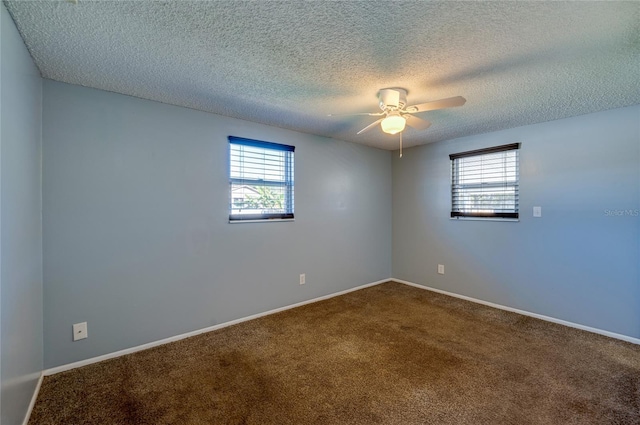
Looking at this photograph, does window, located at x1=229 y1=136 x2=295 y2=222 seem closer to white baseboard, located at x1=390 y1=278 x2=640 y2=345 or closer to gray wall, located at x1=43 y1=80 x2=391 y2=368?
gray wall, located at x1=43 y1=80 x2=391 y2=368

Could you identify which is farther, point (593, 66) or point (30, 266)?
point (593, 66)

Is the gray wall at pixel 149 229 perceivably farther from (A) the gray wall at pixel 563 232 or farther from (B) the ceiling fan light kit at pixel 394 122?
(A) the gray wall at pixel 563 232

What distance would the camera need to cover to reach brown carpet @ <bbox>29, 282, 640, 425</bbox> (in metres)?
1.69

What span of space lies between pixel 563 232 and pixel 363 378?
8.80 feet

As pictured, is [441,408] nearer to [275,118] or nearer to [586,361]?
[586,361]

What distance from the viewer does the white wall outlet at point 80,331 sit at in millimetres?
2150

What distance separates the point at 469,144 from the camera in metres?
3.74

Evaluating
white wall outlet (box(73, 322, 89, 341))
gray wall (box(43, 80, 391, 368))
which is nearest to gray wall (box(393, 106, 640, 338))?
gray wall (box(43, 80, 391, 368))

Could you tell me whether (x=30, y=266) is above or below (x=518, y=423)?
above

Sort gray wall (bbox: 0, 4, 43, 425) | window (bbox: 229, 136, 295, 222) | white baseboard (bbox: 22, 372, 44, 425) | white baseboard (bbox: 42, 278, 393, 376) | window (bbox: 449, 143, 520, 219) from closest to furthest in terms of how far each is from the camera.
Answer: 1. gray wall (bbox: 0, 4, 43, 425)
2. white baseboard (bbox: 22, 372, 44, 425)
3. white baseboard (bbox: 42, 278, 393, 376)
4. window (bbox: 229, 136, 295, 222)
5. window (bbox: 449, 143, 520, 219)

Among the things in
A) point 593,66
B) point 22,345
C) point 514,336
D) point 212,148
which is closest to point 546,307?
point 514,336

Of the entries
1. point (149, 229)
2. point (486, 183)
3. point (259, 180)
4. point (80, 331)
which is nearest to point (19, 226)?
point (149, 229)

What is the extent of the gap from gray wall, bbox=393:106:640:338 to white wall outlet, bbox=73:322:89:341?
13.3 feet

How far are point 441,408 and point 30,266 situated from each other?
2.76 m
